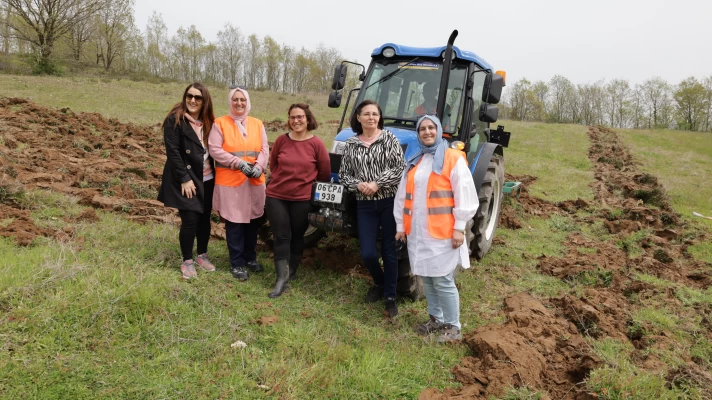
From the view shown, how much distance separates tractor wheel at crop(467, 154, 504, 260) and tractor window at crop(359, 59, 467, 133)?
106 cm

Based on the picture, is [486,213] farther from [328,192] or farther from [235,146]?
[235,146]

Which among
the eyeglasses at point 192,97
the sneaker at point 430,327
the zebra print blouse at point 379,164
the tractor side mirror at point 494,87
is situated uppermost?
the tractor side mirror at point 494,87

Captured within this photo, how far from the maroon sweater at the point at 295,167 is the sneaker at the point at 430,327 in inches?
64.0

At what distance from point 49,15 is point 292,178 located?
104 ft

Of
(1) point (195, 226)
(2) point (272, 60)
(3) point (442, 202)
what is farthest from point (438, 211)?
(2) point (272, 60)

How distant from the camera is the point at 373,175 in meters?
4.15

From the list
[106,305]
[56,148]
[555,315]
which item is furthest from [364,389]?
[56,148]

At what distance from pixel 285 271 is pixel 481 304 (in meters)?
2.10

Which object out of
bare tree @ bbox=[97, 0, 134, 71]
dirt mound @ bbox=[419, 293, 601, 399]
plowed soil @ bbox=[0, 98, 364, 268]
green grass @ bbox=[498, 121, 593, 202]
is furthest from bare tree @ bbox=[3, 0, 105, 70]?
dirt mound @ bbox=[419, 293, 601, 399]

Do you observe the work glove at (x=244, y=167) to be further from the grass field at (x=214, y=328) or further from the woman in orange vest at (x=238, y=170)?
the grass field at (x=214, y=328)

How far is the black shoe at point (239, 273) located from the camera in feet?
15.1

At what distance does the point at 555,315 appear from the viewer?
4469mm

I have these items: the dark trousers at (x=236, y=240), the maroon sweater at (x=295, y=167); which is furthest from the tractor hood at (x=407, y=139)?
the dark trousers at (x=236, y=240)

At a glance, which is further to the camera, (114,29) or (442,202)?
(114,29)
